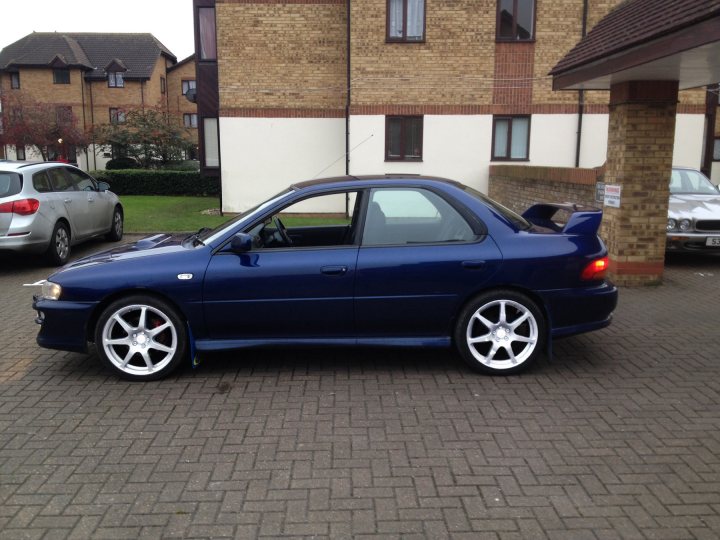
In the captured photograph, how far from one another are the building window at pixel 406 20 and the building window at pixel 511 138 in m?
3.07

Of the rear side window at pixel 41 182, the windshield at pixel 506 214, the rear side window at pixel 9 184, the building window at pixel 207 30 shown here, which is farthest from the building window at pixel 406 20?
the windshield at pixel 506 214

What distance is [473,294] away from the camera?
16.7 feet

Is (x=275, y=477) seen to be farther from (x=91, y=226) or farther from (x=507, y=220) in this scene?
(x=91, y=226)

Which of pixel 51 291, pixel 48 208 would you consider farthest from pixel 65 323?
pixel 48 208

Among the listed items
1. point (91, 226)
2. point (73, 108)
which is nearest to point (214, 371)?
point (91, 226)

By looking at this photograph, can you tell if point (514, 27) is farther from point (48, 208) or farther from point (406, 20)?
point (48, 208)

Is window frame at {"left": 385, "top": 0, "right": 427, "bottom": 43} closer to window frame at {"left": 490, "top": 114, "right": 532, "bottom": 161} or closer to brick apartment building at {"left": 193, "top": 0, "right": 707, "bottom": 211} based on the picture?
brick apartment building at {"left": 193, "top": 0, "right": 707, "bottom": 211}

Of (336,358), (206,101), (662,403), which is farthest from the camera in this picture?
(206,101)

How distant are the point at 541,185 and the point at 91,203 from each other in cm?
800

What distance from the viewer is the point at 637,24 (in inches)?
295

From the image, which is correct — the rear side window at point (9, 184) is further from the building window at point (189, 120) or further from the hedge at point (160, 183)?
the building window at point (189, 120)

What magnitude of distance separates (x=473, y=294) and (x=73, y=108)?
48.7 metres

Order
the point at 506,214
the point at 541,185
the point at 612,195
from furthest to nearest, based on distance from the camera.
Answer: the point at 541,185 < the point at 612,195 < the point at 506,214

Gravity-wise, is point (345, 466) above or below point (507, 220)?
below
